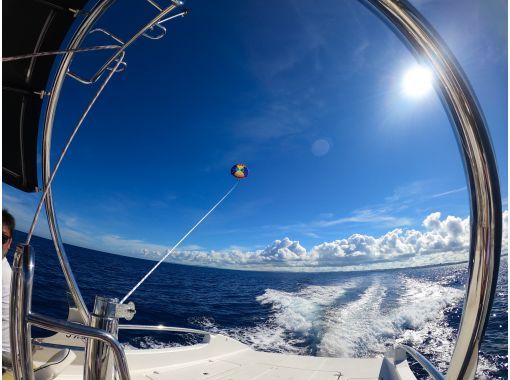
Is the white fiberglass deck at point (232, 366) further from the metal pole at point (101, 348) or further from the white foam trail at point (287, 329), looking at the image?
the white foam trail at point (287, 329)

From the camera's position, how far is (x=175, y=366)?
2592 mm

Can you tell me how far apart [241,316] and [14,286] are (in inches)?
465

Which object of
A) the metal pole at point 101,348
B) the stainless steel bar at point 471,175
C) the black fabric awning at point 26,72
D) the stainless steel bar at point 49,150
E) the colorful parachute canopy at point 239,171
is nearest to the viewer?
the stainless steel bar at point 471,175

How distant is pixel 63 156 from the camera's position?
0.96m

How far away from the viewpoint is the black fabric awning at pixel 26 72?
1.28m

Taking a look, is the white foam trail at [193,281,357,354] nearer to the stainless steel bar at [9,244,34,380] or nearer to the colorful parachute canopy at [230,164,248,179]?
the colorful parachute canopy at [230,164,248,179]

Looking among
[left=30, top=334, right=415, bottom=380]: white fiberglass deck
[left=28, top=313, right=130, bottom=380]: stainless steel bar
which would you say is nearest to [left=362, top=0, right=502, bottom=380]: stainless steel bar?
[left=28, top=313, right=130, bottom=380]: stainless steel bar

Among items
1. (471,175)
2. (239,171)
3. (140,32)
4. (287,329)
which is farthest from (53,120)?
(287,329)

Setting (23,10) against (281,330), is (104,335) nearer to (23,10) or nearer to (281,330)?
(23,10)

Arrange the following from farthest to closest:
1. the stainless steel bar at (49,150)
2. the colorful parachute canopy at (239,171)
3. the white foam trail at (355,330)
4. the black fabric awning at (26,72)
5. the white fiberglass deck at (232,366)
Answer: the white foam trail at (355,330), the colorful parachute canopy at (239,171), the white fiberglass deck at (232,366), the black fabric awning at (26,72), the stainless steel bar at (49,150)

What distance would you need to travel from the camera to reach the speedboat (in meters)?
0.43

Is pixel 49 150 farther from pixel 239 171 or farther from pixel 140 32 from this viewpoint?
pixel 239 171

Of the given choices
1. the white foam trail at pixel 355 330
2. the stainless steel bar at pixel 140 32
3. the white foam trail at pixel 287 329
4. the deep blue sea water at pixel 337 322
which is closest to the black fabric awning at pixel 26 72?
the stainless steel bar at pixel 140 32

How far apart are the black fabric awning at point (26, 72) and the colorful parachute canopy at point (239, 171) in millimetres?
2840
